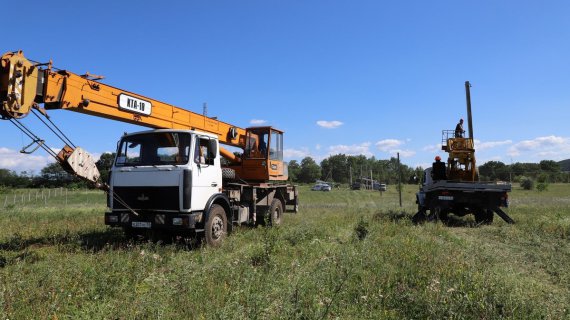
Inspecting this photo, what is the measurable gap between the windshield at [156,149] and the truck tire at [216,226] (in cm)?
144

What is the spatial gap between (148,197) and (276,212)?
5980 mm

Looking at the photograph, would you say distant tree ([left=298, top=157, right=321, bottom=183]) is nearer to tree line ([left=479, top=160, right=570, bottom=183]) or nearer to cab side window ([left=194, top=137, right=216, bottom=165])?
tree line ([left=479, top=160, right=570, bottom=183])

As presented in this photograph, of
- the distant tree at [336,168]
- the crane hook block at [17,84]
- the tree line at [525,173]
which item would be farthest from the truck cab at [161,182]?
the distant tree at [336,168]

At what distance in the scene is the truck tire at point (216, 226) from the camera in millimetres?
8680

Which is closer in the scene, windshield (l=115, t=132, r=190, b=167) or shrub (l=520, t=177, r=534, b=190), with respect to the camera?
windshield (l=115, t=132, r=190, b=167)

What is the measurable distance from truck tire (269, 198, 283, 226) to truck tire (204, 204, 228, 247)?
10.9ft

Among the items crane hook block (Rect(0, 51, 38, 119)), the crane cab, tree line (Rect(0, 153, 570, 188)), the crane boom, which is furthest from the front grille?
tree line (Rect(0, 153, 570, 188))

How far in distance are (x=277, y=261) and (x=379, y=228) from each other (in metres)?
4.93

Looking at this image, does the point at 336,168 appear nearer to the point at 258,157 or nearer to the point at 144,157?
the point at 258,157

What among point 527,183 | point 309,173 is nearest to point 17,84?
point 527,183

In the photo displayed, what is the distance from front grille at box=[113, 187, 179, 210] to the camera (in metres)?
8.36

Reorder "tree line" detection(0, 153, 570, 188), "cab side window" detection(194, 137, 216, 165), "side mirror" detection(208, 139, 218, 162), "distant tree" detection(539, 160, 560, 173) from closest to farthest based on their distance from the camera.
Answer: "cab side window" detection(194, 137, 216, 165)
"side mirror" detection(208, 139, 218, 162)
"tree line" detection(0, 153, 570, 188)
"distant tree" detection(539, 160, 560, 173)

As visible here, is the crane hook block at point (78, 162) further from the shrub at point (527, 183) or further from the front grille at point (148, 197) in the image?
the shrub at point (527, 183)

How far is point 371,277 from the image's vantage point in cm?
550
